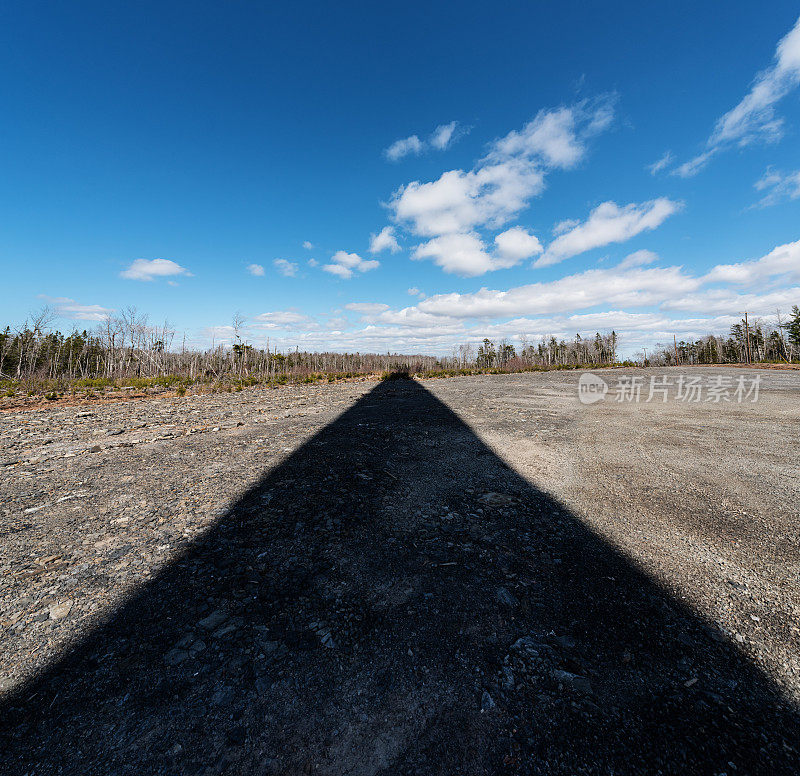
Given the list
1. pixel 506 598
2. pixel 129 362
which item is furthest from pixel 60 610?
pixel 129 362

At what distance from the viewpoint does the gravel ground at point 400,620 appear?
1108 millimetres

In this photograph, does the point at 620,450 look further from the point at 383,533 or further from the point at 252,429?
the point at 252,429

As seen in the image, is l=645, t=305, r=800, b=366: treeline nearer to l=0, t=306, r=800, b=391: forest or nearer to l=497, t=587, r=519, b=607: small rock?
l=0, t=306, r=800, b=391: forest

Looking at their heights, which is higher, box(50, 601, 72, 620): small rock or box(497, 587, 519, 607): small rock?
box(50, 601, 72, 620): small rock

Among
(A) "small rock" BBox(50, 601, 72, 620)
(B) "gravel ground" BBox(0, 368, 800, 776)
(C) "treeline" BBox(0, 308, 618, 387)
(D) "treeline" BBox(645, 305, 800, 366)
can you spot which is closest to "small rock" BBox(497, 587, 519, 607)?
(B) "gravel ground" BBox(0, 368, 800, 776)

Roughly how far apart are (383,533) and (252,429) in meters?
4.26

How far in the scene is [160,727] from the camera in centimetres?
115

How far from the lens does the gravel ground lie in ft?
3.64

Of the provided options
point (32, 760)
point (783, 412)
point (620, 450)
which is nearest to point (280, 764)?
point (32, 760)

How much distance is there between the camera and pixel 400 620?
→ 5.34ft

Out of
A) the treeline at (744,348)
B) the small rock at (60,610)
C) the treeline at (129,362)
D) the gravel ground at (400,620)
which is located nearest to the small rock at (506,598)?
the gravel ground at (400,620)

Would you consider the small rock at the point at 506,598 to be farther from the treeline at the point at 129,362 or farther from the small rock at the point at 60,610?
the treeline at the point at 129,362

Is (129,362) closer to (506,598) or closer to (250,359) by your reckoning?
(250,359)

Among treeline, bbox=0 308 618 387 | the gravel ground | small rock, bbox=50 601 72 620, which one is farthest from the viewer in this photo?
treeline, bbox=0 308 618 387
